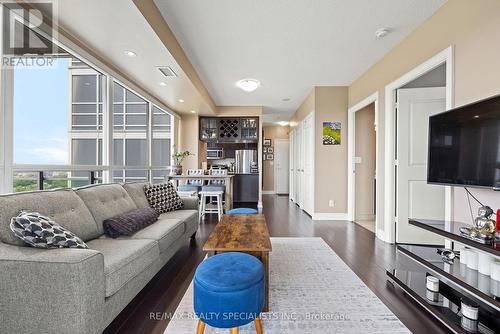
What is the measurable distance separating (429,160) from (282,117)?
18.6 ft

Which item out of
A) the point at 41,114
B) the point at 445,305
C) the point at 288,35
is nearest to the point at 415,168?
the point at 445,305

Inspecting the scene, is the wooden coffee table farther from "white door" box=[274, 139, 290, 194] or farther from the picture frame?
"white door" box=[274, 139, 290, 194]

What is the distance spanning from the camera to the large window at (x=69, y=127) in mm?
2070

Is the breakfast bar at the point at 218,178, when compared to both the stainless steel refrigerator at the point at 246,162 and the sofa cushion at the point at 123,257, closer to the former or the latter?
the stainless steel refrigerator at the point at 246,162

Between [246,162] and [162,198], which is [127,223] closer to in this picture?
[162,198]

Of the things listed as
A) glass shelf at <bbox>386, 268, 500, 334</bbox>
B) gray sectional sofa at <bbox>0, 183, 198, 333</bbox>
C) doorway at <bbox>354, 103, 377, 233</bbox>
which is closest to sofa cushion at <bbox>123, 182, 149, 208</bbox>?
gray sectional sofa at <bbox>0, 183, 198, 333</bbox>

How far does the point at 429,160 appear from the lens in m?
2.10

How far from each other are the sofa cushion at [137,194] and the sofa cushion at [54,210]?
0.77 m

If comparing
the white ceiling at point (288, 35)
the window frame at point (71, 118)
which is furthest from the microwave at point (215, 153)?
the white ceiling at point (288, 35)

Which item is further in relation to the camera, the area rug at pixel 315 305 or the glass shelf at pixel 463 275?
the area rug at pixel 315 305

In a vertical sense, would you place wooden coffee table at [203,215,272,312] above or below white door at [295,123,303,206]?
below

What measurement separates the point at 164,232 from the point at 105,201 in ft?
2.33

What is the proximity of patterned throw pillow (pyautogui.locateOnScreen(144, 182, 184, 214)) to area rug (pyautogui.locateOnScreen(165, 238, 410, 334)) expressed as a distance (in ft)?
4.43

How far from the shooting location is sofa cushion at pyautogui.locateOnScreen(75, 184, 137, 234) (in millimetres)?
2068
